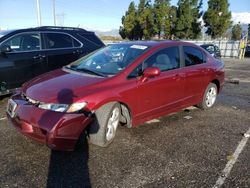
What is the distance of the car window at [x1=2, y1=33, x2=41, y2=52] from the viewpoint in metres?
6.85

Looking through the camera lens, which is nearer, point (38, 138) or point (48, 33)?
point (38, 138)

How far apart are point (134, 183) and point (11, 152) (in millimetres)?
1846

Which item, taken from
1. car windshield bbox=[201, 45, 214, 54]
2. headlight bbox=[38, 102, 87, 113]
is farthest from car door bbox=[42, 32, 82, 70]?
car windshield bbox=[201, 45, 214, 54]

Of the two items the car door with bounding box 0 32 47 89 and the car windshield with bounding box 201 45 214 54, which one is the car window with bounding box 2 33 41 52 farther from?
the car windshield with bounding box 201 45 214 54

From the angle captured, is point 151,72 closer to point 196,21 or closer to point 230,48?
point 230,48

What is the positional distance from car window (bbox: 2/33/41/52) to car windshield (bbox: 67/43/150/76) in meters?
2.29

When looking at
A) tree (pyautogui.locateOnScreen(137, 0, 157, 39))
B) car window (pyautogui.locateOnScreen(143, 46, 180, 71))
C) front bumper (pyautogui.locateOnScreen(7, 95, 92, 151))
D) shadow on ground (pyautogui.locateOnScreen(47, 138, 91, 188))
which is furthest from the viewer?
tree (pyautogui.locateOnScreen(137, 0, 157, 39))

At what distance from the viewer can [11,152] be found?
4.09 meters

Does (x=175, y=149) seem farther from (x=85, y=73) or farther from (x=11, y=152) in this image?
(x=11, y=152)

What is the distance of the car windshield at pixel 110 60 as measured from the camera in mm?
4676

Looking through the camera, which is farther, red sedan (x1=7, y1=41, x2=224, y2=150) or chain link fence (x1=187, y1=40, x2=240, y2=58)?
chain link fence (x1=187, y1=40, x2=240, y2=58)

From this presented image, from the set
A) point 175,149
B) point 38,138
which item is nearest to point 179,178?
point 175,149

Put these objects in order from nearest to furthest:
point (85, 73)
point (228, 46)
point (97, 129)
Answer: point (97, 129) → point (85, 73) → point (228, 46)

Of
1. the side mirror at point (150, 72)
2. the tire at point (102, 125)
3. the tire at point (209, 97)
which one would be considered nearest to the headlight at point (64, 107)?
the tire at point (102, 125)
